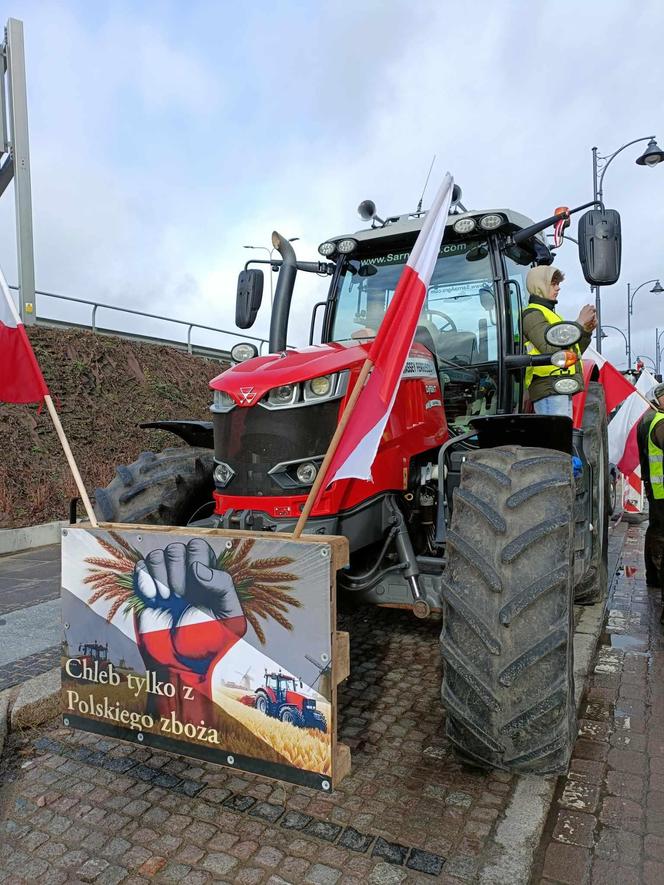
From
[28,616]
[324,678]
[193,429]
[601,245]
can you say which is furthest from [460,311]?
[28,616]

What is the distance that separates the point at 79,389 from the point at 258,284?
8.45 m

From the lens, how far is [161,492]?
160 inches

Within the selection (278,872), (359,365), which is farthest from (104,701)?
(359,365)

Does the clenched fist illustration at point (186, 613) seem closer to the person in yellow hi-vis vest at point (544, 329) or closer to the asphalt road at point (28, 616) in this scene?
the asphalt road at point (28, 616)

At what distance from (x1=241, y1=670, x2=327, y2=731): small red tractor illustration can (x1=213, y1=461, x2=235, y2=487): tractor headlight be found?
1181 millimetres

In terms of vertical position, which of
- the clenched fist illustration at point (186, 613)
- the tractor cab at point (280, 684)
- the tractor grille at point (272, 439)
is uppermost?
the tractor grille at point (272, 439)

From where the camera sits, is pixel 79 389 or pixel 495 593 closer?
pixel 495 593

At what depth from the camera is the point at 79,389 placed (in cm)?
1170

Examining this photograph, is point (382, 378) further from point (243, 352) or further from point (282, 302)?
point (282, 302)

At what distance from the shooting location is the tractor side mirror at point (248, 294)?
4266 millimetres

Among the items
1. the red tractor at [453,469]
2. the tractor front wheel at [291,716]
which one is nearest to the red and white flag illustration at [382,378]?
the red tractor at [453,469]

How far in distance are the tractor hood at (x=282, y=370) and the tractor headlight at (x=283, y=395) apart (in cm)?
3

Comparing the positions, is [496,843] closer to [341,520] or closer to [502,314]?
[341,520]

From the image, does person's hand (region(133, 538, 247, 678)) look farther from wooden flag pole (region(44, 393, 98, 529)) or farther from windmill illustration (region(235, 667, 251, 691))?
wooden flag pole (region(44, 393, 98, 529))
